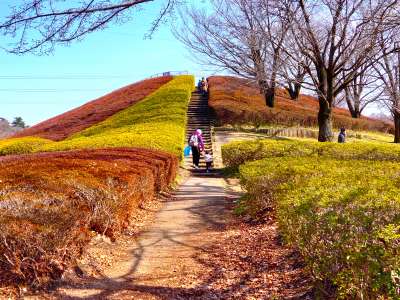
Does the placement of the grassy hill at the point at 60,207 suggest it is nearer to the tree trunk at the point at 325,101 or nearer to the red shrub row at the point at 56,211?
the red shrub row at the point at 56,211

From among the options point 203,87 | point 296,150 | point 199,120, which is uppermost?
point 203,87

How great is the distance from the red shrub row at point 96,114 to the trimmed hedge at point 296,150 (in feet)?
62.2

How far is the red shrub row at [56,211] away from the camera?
4.47 meters

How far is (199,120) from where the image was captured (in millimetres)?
31047

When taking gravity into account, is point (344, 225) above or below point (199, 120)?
below

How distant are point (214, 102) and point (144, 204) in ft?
82.5

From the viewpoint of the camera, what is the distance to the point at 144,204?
32.4ft

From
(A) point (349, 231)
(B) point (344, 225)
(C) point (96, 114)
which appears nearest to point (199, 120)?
(C) point (96, 114)

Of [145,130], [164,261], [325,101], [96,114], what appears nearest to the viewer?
[164,261]

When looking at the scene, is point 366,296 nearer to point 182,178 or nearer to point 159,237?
point 159,237

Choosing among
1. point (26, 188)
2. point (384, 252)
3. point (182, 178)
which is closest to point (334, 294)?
point (384, 252)

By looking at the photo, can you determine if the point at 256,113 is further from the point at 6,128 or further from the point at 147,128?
the point at 6,128

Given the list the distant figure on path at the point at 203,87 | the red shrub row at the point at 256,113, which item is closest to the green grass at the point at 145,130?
the distant figure on path at the point at 203,87

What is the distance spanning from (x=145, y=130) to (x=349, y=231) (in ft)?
64.1
